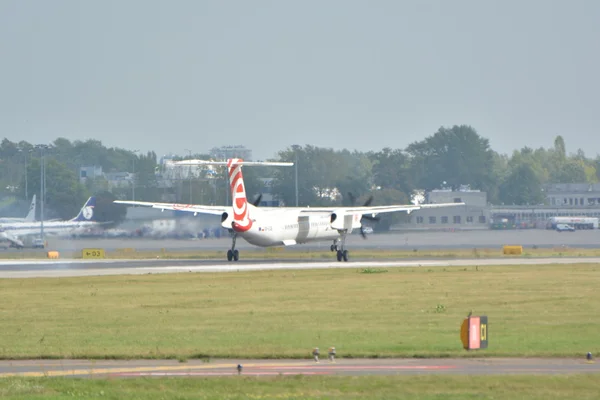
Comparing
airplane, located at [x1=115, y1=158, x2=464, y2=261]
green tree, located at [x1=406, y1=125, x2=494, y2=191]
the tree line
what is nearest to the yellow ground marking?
airplane, located at [x1=115, y1=158, x2=464, y2=261]

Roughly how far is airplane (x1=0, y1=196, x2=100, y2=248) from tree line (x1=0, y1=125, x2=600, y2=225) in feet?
10.1

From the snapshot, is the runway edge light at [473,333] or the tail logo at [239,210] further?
the tail logo at [239,210]

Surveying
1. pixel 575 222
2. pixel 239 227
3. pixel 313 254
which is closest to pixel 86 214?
pixel 313 254

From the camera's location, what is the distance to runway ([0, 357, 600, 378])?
24016 mm

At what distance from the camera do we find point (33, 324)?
3641cm

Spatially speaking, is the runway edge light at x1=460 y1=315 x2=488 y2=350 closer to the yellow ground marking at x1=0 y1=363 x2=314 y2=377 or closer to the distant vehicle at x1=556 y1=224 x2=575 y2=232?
the yellow ground marking at x1=0 y1=363 x2=314 y2=377

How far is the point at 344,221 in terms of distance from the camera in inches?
3238

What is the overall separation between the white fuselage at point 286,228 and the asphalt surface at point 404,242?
394 inches

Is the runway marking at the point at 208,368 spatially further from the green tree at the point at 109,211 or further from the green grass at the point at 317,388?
the green tree at the point at 109,211

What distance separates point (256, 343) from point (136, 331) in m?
5.39

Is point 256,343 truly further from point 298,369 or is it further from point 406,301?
point 406,301

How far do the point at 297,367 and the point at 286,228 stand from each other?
54103 mm

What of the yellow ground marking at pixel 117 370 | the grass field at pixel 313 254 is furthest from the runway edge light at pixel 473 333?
the grass field at pixel 313 254

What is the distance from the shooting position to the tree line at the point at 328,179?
122625 millimetres
